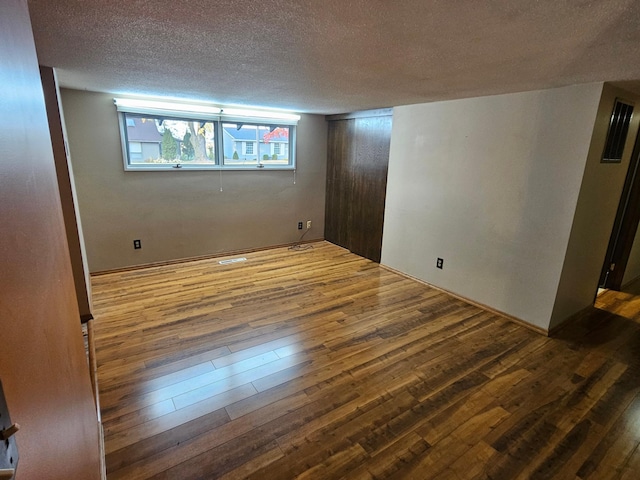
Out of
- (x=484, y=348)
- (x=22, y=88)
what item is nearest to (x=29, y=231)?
(x=22, y=88)

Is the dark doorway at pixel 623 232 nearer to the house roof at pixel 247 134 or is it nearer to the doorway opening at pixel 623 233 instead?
the doorway opening at pixel 623 233

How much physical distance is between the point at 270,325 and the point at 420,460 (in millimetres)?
1554

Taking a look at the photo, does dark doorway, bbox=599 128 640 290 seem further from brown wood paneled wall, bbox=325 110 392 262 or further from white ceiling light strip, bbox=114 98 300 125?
white ceiling light strip, bbox=114 98 300 125

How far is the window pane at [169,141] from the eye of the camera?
380 centimetres

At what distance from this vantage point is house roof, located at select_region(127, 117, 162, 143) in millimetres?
3755

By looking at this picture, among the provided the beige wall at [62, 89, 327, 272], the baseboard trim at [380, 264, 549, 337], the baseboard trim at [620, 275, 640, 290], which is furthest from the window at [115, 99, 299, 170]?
the baseboard trim at [620, 275, 640, 290]

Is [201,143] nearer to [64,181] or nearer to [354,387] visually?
[64,181]

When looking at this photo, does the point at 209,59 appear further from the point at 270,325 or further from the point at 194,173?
the point at 194,173

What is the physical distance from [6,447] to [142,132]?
4101 millimetres

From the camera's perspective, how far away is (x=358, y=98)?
10.9ft

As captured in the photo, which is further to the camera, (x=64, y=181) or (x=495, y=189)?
(x=495, y=189)

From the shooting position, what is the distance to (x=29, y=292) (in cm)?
61

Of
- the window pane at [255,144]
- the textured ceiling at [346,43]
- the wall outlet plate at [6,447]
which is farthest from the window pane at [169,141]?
the wall outlet plate at [6,447]

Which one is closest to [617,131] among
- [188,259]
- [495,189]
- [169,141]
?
[495,189]
